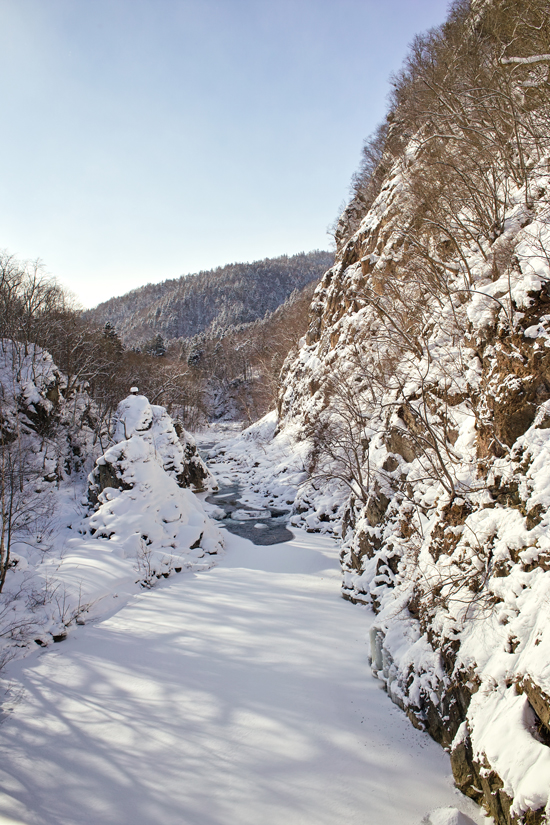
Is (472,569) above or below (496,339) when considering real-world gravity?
below

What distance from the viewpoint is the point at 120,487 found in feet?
47.2

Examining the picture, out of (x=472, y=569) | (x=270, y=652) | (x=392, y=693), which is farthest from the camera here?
(x=270, y=652)

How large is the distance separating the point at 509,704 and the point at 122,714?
18.6 feet

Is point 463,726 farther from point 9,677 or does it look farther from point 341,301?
point 341,301

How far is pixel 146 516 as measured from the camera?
527 inches

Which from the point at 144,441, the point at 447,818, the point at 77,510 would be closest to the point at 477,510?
the point at 447,818

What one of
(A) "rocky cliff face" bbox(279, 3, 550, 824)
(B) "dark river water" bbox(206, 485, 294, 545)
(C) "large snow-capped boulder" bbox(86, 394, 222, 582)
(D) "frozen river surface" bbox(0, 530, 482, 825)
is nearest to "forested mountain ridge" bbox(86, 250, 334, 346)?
(B) "dark river water" bbox(206, 485, 294, 545)

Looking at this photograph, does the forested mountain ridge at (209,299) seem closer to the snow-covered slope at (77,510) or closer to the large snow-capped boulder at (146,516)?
the snow-covered slope at (77,510)

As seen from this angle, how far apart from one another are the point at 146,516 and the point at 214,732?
344 inches

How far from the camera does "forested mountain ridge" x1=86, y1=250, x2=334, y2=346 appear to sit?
117 metres

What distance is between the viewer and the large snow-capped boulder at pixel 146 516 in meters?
12.4

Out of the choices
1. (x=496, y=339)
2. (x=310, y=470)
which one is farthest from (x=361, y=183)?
(x=496, y=339)

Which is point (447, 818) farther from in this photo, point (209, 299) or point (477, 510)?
point (209, 299)

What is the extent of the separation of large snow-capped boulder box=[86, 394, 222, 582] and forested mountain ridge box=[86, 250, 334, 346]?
9042 centimetres
